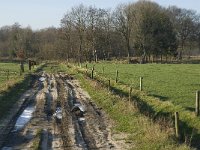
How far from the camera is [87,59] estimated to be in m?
105

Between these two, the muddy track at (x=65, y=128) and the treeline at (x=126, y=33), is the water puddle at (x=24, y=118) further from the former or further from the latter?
the treeline at (x=126, y=33)

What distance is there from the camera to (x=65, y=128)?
18.1m

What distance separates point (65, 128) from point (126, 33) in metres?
82.6

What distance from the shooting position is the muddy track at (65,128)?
15.1 metres

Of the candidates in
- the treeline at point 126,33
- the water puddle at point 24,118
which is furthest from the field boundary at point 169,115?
the treeline at point 126,33

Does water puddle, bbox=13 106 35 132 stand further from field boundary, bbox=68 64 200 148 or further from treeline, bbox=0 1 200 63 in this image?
treeline, bbox=0 1 200 63

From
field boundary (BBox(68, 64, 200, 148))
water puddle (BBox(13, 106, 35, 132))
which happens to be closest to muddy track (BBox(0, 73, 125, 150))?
water puddle (BBox(13, 106, 35, 132))

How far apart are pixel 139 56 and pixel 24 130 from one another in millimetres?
84241

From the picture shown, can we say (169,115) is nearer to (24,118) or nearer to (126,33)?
(24,118)

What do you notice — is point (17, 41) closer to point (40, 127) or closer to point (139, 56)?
point (139, 56)

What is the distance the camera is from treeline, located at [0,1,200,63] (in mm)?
94875

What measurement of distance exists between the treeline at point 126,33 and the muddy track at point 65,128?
6272 centimetres

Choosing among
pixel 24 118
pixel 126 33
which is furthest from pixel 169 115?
pixel 126 33

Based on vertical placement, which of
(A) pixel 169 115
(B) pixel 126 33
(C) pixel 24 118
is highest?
(B) pixel 126 33
